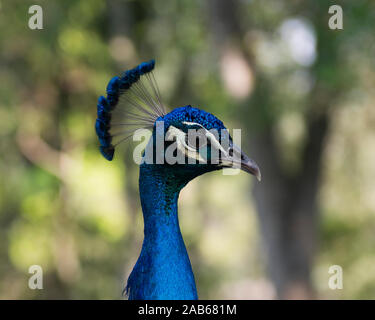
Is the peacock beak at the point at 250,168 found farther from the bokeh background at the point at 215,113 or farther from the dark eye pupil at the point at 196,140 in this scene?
the bokeh background at the point at 215,113

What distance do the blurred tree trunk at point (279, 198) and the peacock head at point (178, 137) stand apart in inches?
121

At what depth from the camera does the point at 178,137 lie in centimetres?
142

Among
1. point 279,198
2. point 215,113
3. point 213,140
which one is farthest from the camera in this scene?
point 215,113

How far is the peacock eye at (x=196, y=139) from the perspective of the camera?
1.40 m

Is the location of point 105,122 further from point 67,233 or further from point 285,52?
point 67,233

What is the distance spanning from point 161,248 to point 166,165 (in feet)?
0.80

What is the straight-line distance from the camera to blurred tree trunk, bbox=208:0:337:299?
4.59m

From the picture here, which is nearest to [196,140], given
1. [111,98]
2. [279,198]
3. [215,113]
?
[111,98]

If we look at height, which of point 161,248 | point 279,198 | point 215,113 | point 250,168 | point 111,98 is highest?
point 215,113

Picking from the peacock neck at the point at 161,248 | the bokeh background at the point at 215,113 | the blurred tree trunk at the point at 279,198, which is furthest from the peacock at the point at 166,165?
the blurred tree trunk at the point at 279,198

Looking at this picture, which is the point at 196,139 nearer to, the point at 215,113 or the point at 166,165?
the point at 166,165
